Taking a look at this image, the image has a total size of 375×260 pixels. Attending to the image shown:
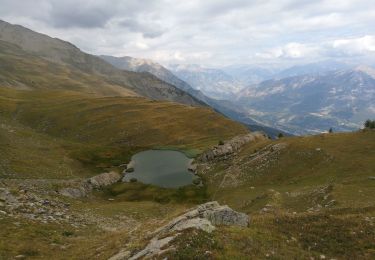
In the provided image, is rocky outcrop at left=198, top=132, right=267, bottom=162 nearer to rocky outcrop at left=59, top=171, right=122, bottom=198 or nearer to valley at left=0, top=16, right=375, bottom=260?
valley at left=0, top=16, right=375, bottom=260

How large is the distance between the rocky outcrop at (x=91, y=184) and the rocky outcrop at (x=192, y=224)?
4027 centimetres

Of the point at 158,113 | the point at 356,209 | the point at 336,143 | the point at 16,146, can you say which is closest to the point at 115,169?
the point at 16,146

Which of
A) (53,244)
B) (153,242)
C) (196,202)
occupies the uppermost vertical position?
(153,242)

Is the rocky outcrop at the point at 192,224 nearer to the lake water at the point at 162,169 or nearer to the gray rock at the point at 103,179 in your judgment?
the gray rock at the point at 103,179

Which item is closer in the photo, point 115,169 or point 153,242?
point 153,242

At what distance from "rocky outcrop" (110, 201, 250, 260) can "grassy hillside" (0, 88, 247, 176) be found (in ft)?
228

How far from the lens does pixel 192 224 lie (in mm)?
23016

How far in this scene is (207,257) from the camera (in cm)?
1905

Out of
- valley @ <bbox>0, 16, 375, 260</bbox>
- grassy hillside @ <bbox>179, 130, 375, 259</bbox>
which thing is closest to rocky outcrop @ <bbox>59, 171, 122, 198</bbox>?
valley @ <bbox>0, 16, 375, 260</bbox>

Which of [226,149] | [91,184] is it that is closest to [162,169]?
[226,149]

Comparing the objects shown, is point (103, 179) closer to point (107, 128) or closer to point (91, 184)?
point (91, 184)

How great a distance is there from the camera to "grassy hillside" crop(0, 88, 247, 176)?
102312 millimetres

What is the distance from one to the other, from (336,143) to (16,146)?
67.3 meters

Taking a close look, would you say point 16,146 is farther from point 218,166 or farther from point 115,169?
point 218,166
